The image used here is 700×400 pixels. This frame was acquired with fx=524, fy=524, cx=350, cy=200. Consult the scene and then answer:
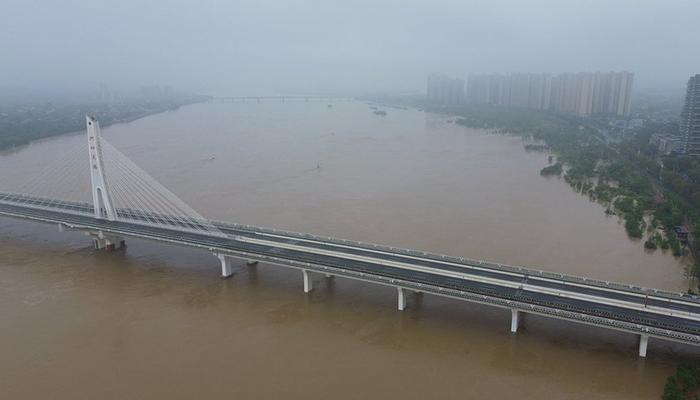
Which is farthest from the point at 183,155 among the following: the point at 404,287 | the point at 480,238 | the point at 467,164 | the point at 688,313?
the point at 688,313

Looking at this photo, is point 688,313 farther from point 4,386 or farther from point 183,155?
point 183,155

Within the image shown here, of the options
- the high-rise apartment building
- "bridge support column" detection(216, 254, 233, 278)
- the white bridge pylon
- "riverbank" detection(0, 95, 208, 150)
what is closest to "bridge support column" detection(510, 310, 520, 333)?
"bridge support column" detection(216, 254, 233, 278)

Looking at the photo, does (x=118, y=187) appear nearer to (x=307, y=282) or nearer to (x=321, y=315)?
(x=307, y=282)

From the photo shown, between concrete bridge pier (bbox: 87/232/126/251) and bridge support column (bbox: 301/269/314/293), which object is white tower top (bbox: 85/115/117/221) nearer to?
concrete bridge pier (bbox: 87/232/126/251)

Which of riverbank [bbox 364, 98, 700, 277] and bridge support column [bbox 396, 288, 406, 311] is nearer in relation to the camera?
bridge support column [bbox 396, 288, 406, 311]

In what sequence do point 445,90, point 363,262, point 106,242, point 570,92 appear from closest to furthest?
point 363,262, point 106,242, point 570,92, point 445,90

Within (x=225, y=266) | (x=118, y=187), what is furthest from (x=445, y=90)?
(x=225, y=266)
